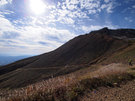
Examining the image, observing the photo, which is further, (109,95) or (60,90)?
(60,90)

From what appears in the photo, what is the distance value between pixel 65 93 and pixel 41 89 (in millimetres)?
883

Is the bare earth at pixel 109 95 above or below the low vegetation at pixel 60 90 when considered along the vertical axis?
below

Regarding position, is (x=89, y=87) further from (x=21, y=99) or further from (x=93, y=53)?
(x=93, y=53)

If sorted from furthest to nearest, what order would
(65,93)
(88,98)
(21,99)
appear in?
(65,93) < (88,98) < (21,99)

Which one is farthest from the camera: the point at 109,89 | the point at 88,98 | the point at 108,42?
the point at 108,42

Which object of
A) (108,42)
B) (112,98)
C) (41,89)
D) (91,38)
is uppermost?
(91,38)

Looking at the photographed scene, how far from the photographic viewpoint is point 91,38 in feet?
164

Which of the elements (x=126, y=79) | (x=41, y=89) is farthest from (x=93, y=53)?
(x=41, y=89)

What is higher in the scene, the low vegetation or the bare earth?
the low vegetation

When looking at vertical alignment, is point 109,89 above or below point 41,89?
below

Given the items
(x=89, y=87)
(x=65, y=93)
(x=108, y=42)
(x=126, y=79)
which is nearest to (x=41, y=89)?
(x=65, y=93)

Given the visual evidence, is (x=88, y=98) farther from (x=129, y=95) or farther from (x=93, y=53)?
(x=93, y=53)

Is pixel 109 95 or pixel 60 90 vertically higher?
pixel 60 90

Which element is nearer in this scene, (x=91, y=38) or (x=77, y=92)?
(x=77, y=92)
